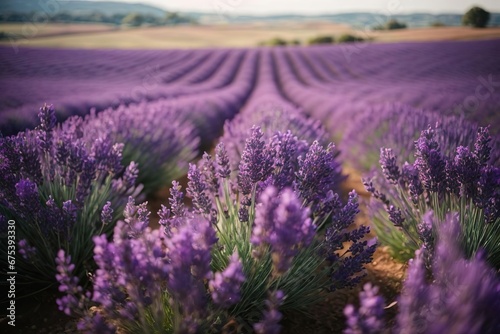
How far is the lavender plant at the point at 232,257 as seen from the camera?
36.6 inches

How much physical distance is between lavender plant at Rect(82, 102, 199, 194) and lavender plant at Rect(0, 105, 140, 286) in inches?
35.8

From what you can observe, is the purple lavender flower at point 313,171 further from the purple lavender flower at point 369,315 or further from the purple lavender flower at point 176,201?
the purple lavender flower at point 369,315

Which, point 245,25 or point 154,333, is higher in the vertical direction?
point 245,25

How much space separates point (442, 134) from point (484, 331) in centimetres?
166

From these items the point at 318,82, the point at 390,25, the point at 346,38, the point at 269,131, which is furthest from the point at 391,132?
the point at 346,38

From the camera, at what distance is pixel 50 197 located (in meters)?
1.44

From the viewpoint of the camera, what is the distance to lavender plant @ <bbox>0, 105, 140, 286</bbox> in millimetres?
1457

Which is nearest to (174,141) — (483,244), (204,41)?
(483,244)

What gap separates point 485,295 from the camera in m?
0.78

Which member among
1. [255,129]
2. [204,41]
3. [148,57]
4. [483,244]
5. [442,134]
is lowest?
[483,244]

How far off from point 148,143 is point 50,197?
182 cm

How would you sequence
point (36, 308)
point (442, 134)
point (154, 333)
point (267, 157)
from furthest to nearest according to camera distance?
point (442, 134), point (36, 308), point (267, 157), point (154, 333)

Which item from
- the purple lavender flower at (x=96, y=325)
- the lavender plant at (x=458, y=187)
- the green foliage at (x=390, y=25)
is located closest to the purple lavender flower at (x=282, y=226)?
the purple lavender flower at (x=96, y=325)

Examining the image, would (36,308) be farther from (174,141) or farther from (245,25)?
(245,25)
